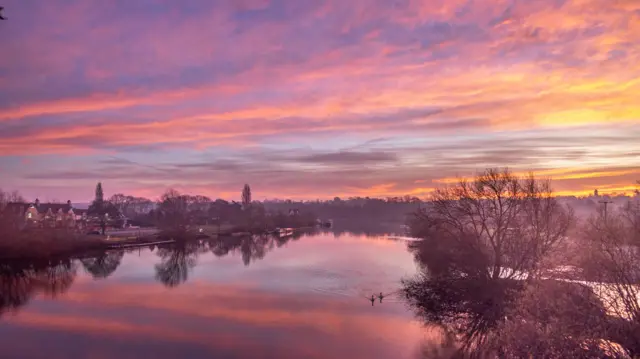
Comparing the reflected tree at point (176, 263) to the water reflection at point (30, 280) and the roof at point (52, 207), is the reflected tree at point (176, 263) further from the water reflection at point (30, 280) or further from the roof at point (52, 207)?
the roof at point (52, 207)

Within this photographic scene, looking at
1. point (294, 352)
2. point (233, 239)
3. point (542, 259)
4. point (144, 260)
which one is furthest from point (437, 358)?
point (233, 239)

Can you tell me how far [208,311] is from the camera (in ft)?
87.7

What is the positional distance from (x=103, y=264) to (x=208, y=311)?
82.3 ft

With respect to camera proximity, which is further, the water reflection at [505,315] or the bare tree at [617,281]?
the water reflection at [505,315]

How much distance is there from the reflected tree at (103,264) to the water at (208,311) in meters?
0.16

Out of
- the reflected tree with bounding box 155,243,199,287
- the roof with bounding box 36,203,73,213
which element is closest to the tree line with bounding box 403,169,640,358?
the reflected tree with bounding box 155,243,199,287

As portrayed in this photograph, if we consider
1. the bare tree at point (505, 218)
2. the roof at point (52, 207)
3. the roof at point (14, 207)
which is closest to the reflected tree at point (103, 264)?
the roof at point (14, 207)

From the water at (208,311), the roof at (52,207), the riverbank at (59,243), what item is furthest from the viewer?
the roof at (52,207)

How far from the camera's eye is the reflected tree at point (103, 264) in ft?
135

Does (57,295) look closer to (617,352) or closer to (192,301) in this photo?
(192,301)

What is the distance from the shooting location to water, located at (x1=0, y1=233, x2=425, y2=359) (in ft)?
66.3

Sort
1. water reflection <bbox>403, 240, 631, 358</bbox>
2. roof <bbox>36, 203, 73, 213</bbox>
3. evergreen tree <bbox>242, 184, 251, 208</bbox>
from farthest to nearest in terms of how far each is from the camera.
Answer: evergreen tree <bbox>242, 184, 251, 208</bbox> → roof <bbox>36, 203, 73, 213</bbox> → water reflection <bbox>403, 240, 631, 358</bbox>

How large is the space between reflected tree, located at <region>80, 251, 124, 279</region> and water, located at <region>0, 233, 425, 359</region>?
0.16 metres

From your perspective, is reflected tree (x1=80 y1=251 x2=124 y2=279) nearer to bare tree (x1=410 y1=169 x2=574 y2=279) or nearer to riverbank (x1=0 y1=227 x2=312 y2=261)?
riverbank (x1=0 y1=227 x2=312 y2=261)
